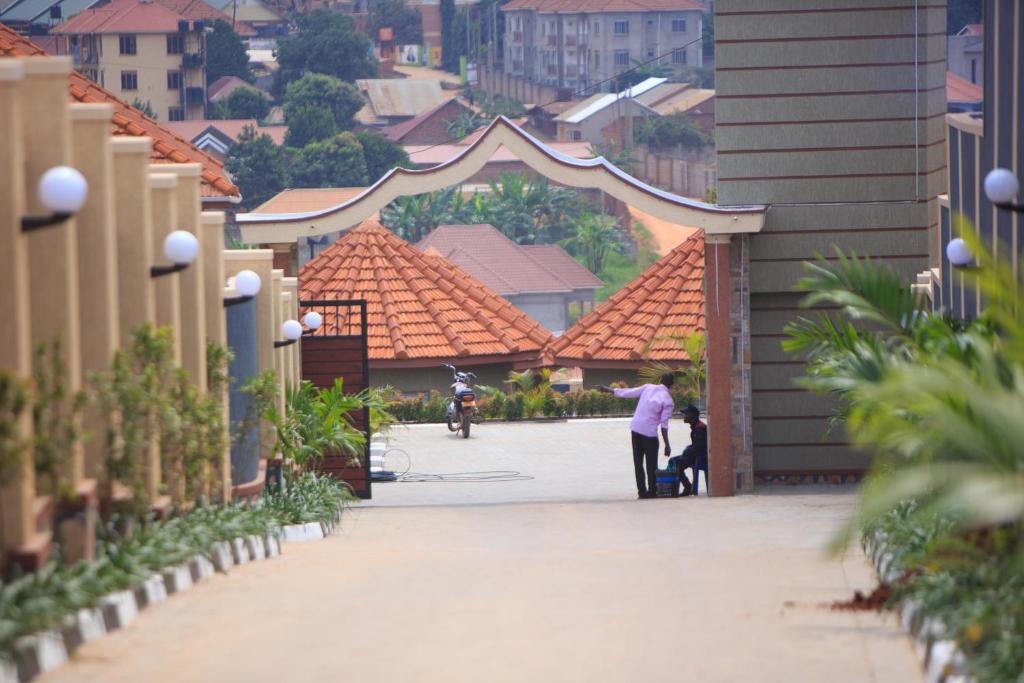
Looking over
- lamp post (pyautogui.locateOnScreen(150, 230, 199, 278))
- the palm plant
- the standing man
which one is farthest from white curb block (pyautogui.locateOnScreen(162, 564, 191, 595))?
the standing man

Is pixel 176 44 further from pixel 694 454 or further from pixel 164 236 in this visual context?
pixel 164 236

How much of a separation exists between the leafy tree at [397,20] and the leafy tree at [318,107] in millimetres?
25544

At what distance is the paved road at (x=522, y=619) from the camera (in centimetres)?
641

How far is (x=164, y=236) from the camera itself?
32.7 ft

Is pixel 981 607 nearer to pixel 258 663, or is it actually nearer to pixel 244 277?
pixel 258 663

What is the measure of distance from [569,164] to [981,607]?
12054mm

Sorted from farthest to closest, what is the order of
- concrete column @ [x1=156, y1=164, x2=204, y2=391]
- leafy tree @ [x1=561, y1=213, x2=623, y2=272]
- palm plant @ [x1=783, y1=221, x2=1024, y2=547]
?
leafy tree @ [x1=561, y1=213, x2=623, y2=272] → concrete column @ [x1=156, y1=164, x2=204, y2=391] → palm plant @ [x1=783, y1=221, x2=1024, y2=547]

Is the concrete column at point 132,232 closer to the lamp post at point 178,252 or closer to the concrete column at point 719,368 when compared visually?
the lamp post at point 178,252

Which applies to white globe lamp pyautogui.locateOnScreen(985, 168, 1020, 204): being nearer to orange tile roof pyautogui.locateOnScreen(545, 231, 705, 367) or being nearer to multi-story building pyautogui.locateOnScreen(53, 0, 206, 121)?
orange tile roof pyautogui.locateOnScreen(545, 231, 705, 367)

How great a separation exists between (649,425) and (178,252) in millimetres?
8412

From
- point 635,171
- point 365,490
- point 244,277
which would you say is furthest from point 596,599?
point 635,171

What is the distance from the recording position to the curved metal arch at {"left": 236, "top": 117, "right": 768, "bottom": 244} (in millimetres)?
17594

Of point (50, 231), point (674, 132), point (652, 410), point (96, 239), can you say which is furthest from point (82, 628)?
point (674, 132)

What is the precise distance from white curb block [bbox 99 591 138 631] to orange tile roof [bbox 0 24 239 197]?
10162 mm
